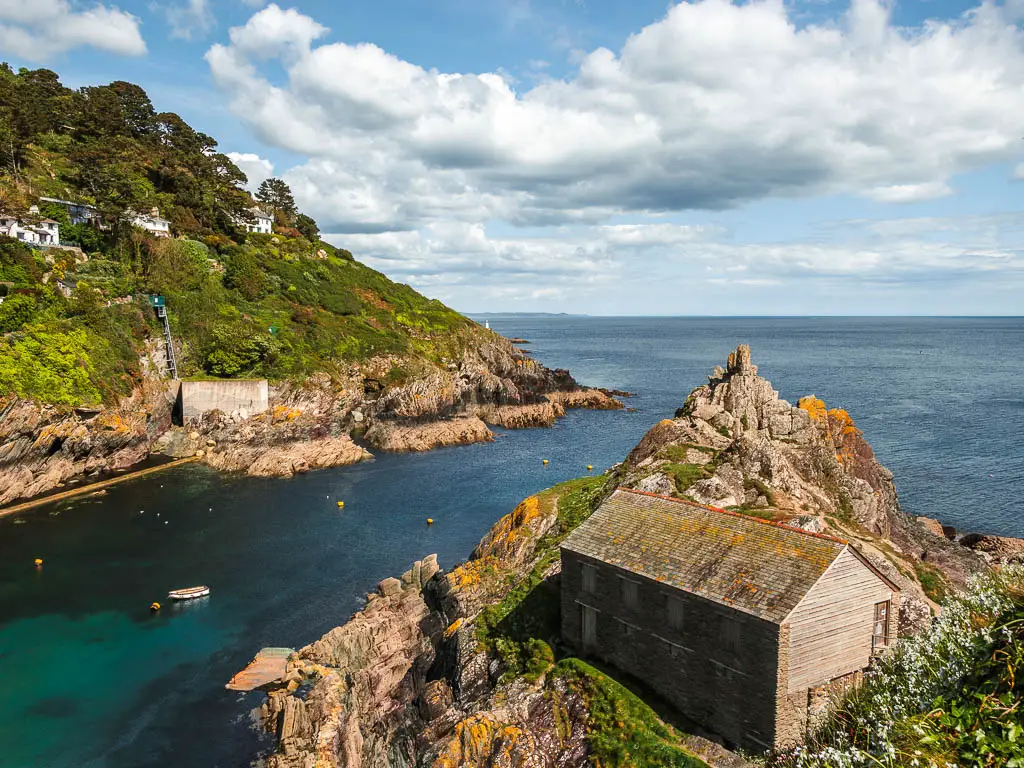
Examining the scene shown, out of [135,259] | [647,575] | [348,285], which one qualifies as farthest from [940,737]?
[348,285]

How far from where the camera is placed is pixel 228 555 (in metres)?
46.4

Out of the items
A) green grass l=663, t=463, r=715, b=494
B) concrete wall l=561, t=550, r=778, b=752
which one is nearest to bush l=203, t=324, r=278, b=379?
green grass l=663, t=463, r=715, b=494

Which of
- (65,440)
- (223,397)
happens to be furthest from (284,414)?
(65,440)

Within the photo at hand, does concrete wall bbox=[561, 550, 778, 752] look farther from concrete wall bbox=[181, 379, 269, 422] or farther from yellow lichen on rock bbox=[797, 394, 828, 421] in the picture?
concrete wall bbox=[181, 379, 269, 422]

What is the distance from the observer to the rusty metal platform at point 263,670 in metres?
31.1

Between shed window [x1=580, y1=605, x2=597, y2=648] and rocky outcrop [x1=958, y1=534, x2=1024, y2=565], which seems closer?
shed window [x1=580, y1=605, x2=597, y2=648]

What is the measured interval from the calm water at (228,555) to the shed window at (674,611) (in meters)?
18.1

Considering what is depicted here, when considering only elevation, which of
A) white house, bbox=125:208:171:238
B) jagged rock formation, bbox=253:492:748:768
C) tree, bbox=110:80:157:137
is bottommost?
jagged rock formation, bbox=253:492:748:768

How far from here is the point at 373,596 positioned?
38.5 m

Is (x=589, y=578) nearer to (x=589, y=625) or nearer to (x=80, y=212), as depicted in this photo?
(x=589, y=625)

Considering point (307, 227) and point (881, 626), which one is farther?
point (307, 227)

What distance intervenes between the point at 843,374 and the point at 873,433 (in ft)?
227

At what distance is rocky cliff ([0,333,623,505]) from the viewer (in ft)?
190

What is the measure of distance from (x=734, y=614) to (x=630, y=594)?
395cm
